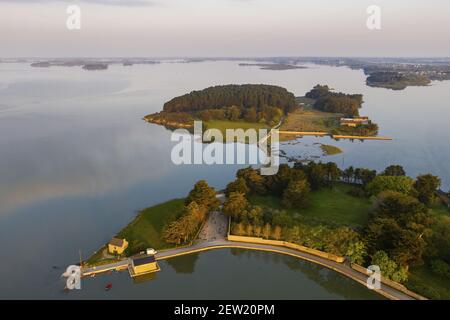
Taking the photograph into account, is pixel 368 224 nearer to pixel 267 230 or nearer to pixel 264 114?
pixel 267 230

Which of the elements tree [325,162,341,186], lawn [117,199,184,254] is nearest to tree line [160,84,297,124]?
tree [325,162,341,186]

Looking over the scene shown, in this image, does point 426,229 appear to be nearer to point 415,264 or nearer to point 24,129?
point 415,264

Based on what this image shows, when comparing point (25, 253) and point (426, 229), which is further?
point (25, 253)

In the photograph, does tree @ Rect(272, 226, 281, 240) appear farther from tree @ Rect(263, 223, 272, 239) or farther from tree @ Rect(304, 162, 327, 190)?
tree @ Rect(304, 162, 327, 190)

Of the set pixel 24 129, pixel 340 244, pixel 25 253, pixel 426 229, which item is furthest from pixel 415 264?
pixel 24 129

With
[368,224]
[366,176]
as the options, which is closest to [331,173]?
[366,176]
